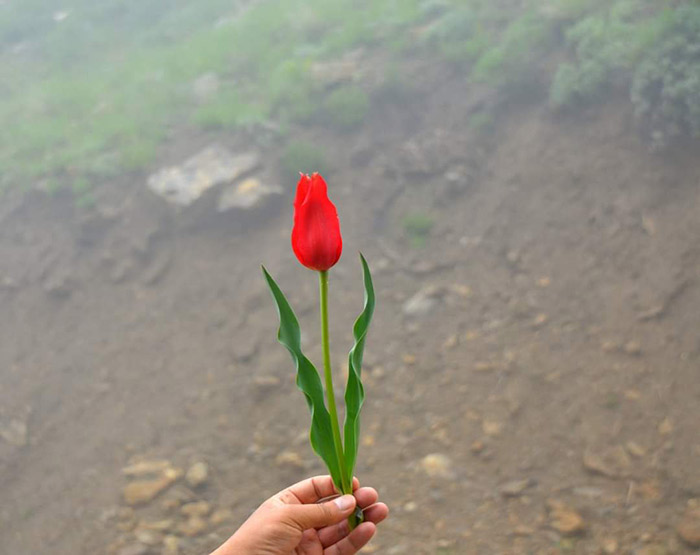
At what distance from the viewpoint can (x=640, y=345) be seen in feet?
15.3

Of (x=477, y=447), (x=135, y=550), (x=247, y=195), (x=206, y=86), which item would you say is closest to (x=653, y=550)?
(x=477, y=447)

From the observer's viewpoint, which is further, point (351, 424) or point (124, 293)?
point (124, 293)

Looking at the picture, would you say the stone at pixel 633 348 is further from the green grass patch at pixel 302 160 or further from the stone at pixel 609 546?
the green grass patch at pixel 302 160

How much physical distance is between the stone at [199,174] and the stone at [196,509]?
350cm

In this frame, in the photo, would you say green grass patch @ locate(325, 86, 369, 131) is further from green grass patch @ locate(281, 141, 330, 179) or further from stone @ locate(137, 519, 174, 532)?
stone @ locate(137, 519, 174, 532)

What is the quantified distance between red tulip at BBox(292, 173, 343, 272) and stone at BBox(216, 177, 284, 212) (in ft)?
17.1

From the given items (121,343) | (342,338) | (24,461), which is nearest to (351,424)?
(342,338)

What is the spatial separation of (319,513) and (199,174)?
5840 mm

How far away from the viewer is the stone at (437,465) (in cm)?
433

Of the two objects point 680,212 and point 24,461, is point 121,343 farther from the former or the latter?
point 680,212

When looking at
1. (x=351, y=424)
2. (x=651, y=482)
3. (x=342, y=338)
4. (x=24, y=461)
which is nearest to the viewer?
(x=351, y=424)

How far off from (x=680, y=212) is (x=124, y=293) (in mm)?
5010

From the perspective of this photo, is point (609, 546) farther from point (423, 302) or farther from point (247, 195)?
point (247, 195)

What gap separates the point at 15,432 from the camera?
5.50 m
